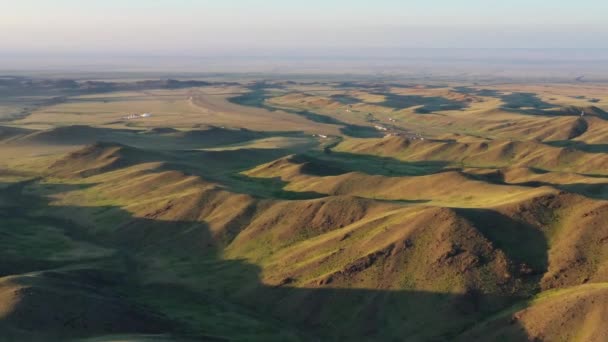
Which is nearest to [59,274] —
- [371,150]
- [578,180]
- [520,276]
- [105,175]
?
[520,276]

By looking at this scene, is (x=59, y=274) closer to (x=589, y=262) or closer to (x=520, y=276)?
(x=520, y=276)

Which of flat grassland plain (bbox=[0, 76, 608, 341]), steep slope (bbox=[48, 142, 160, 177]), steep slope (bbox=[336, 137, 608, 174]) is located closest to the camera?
flat grassland plain (bbox=[0, 76, 608, 341])

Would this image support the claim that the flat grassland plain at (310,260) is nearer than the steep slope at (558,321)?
No

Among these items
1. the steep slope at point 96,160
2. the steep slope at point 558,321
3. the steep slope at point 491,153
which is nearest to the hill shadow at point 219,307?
the steep slope at point 558,321

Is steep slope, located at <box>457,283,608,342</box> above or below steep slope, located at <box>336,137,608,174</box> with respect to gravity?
above

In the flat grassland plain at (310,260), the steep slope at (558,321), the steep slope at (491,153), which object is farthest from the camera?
the steep slope at (491,153)

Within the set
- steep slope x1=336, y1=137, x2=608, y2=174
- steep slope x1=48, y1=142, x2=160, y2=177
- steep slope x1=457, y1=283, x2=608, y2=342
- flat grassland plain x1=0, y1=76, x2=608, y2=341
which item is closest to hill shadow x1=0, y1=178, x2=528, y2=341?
flat grassland plain x1=0, y1=76, x2=608, y2=341

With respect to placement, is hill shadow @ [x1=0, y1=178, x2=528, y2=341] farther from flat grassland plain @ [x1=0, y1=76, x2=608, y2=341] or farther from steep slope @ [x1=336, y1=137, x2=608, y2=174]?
steep slope @ [x1=336, y1=137, x2=608, y2=174]

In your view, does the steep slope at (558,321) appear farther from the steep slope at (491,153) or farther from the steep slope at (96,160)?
the steep slope at (96,160)
